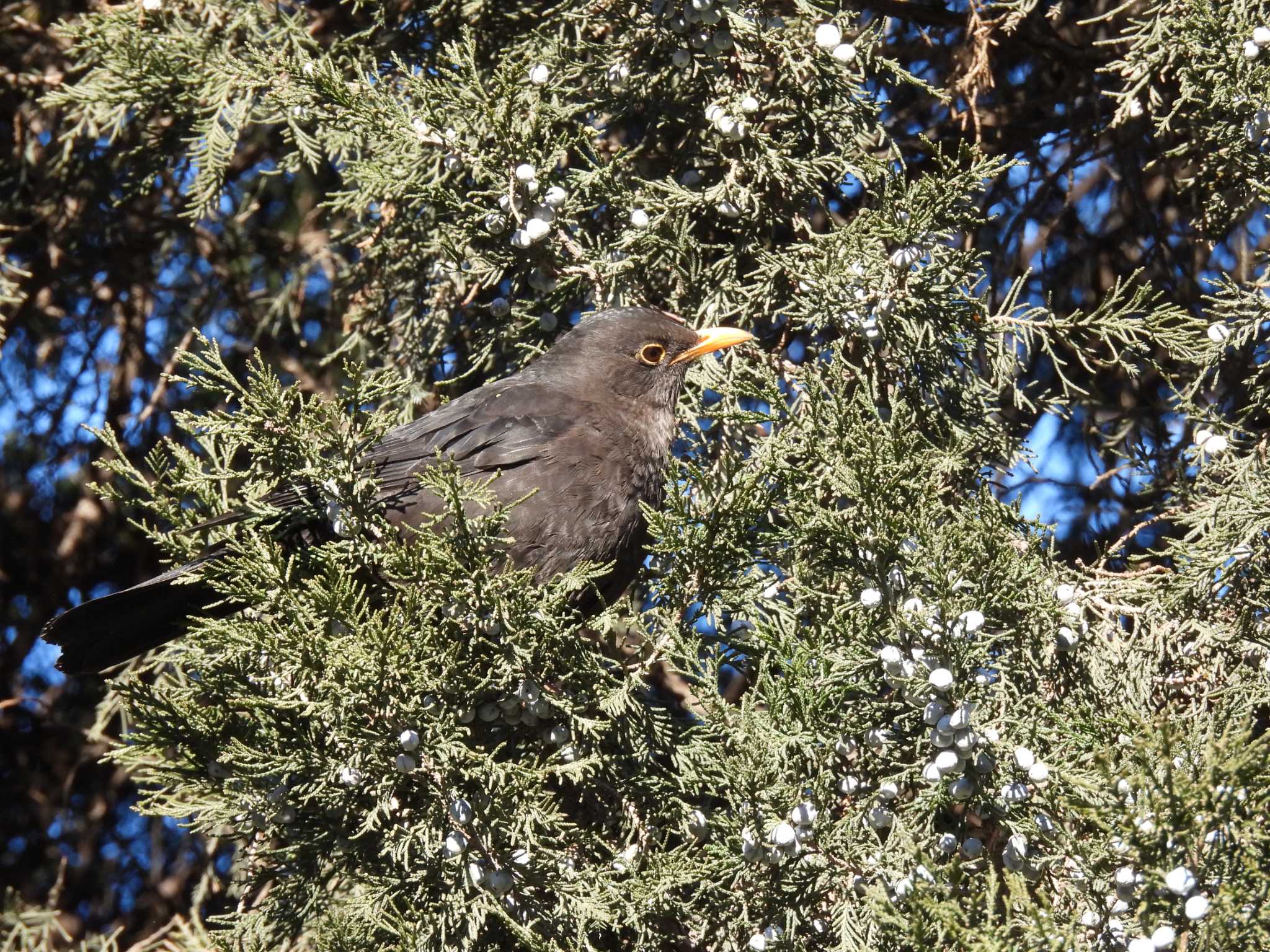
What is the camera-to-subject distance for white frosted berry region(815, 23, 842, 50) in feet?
11.1

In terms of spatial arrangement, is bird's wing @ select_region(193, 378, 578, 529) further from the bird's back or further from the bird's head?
the bird's head

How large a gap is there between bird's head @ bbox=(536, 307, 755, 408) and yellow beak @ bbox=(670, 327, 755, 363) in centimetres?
6

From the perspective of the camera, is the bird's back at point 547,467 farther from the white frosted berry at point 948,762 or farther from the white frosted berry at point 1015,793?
the white frosted berry at point 1015,793

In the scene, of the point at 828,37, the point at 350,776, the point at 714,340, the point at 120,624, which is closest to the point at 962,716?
the point at 350,776

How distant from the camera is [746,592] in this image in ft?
9.16

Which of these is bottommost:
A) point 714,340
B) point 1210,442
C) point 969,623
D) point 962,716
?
point 962,716

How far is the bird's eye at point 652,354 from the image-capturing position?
3.88 meters

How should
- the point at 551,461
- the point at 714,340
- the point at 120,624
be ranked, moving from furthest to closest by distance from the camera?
the point at 714,340
the point at 551,461
the point at 120,624

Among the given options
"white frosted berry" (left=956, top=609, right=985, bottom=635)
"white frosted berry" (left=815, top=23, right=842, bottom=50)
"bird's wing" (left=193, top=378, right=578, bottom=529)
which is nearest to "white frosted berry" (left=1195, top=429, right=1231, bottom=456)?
"white frosted berry" (left=956, top=609, right=985, bottom=635)

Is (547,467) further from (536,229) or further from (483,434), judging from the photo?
(536,229)

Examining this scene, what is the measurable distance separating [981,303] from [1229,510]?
0.83 m

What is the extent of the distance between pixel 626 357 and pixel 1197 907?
7.79 ft

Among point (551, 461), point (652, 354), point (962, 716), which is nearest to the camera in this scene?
point (962, 716)

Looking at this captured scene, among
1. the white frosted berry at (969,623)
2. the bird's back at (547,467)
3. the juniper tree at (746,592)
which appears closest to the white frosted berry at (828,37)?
the juniper tree at (746,592)
